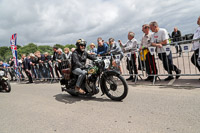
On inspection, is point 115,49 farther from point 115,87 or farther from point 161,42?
point 115,87

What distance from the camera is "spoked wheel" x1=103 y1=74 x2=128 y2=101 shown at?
405 cm

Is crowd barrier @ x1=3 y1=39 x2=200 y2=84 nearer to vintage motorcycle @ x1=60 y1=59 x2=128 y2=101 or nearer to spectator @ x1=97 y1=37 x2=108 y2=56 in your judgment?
vintage motorcycle @ x1=60 y1=59 x2=128 y2=101

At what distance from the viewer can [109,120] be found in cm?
309

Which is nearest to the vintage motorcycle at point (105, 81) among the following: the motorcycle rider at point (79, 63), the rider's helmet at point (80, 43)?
the motorcycle rider at point (79, 63)

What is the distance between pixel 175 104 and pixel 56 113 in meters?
2.80

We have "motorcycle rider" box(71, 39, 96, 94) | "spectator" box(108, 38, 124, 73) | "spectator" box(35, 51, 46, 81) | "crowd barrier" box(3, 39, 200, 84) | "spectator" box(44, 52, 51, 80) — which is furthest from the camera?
"spectator" box(35, 51, 46, 81)

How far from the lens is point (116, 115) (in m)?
3.29

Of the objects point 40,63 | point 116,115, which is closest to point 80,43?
point 116,115

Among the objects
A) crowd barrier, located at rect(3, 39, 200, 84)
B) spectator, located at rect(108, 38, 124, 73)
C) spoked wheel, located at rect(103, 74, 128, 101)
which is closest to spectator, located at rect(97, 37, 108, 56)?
spectator, located at rect(108, 38, 124, 73)

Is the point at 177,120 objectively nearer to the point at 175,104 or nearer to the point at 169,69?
the point at 175,104

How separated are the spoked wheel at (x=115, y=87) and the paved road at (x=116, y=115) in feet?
0.64

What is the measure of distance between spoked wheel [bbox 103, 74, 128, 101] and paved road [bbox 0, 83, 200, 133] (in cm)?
19

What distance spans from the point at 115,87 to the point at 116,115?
1093 mm

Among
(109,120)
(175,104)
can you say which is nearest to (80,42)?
(109,120)
